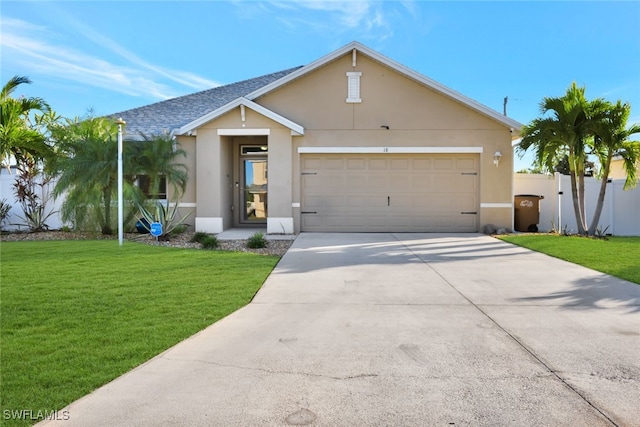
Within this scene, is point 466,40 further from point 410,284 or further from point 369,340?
point 369,340

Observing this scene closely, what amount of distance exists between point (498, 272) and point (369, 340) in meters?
4.40

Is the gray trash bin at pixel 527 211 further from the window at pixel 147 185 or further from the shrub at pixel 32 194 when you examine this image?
the shrub at pixel 32 194

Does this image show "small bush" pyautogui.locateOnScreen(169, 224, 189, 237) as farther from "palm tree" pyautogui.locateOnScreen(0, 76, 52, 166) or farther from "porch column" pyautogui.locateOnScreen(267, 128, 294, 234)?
"palm tree" pyautogui.locateOnScreen(0, 76, 52, 166)

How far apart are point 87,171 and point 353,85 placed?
8297 mm

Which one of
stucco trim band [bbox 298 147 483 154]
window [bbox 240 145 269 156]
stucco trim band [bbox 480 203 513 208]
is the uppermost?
window [bbox 240 145 269 156]

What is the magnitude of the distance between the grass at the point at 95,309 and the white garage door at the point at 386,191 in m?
5.04

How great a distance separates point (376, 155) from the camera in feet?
45.3

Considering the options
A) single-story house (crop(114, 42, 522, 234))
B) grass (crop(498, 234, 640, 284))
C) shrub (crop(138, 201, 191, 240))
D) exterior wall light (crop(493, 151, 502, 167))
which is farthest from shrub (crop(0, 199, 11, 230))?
exterior wall light (crop(493, 151, 502, 167))

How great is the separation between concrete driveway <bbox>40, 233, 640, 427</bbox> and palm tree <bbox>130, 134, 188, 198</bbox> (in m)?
7.20

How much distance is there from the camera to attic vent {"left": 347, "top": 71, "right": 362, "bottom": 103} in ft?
45.2

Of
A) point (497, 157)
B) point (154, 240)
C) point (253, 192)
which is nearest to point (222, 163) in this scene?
point (253, 192)

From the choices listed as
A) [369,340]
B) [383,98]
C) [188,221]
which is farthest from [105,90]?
[369,340]

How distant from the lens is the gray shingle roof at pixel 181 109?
49.0 feet

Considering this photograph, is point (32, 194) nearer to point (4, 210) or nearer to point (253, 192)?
point (4, 210)
